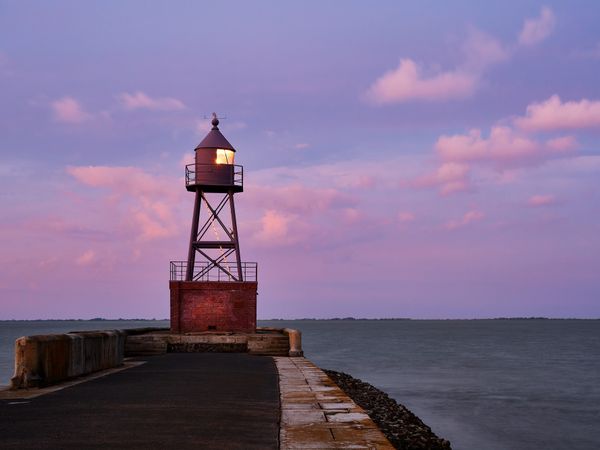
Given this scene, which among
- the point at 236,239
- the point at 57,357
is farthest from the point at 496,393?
the point at 57,357

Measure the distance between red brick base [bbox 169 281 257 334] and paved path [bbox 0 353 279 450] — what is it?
58.7 feet

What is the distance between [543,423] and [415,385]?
15.5m

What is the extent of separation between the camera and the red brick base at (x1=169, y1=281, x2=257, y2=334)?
33.9 meters

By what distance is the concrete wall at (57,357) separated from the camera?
13250mm

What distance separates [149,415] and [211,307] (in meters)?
24.3

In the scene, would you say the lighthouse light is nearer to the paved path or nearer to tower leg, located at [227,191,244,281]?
tower leg, located at [227,191,244,281]

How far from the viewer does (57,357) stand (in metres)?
14.6

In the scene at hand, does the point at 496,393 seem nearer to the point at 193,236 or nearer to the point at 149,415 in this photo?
the point at 193,236

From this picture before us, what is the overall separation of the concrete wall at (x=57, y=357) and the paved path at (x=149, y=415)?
0.68 m

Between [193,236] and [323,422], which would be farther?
[193,236]

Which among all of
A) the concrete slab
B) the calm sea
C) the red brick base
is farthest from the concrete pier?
the red brick base

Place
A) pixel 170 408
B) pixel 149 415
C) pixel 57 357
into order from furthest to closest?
pixel 57 357, pixel 170 408, pixel 149 415

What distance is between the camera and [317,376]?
16719 millimetres

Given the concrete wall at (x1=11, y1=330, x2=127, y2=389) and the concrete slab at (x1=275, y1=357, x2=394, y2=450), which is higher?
the concrete wall at (x1=11, y1=330, x2=127, y2=389)
